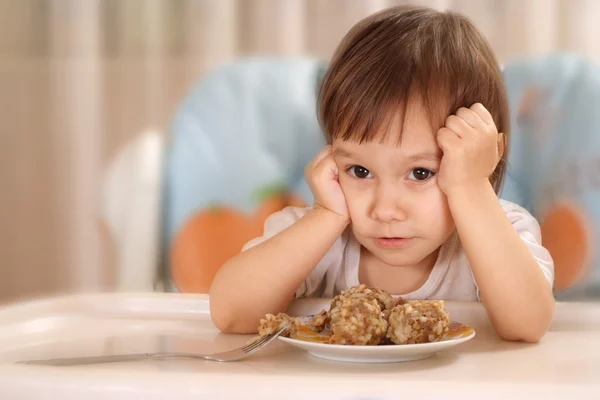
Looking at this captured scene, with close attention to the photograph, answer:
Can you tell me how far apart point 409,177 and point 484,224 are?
95 millimetres

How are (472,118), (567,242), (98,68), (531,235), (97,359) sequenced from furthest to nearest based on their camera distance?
(98,68) → (567,242) → (531,235) → (472,118) → (97,359)

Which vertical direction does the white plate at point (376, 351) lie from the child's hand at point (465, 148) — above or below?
below

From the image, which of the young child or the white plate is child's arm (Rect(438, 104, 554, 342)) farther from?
the white plate

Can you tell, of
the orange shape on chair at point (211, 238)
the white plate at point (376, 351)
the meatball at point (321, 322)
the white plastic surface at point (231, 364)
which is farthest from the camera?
the orange shape on chair at point (211, 238)

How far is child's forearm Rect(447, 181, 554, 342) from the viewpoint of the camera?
30.3 inches

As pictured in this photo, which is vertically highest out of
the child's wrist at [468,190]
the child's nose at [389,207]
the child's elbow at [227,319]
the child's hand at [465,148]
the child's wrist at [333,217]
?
the child's hand at [465,148]

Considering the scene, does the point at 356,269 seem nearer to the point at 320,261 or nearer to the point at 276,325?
the point at 320,261

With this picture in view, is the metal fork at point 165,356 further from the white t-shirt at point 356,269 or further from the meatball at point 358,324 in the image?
the white t-shirt at point 356,269

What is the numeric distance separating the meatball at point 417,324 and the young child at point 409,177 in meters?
0.12

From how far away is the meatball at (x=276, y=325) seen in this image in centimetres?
68

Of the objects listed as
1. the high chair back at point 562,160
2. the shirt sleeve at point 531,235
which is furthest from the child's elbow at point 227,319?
the high chair back at point 562,160

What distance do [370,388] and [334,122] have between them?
1.39 ft

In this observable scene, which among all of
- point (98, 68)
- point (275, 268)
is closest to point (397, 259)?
point (275, 268)

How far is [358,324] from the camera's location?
2.09ft
